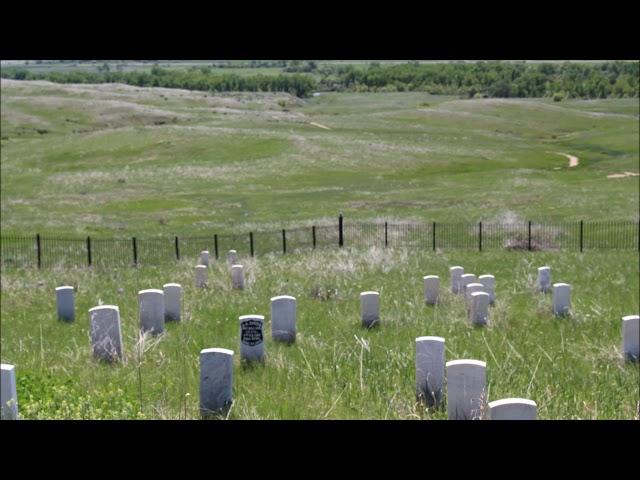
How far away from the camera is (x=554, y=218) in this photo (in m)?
40.7

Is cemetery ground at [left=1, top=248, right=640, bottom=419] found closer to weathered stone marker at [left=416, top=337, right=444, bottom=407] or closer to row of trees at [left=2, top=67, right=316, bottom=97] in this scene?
weathered stone marker at [left=416, top=337, right=444, bottom=407]

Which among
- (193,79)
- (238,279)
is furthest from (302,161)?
A: (193,79)

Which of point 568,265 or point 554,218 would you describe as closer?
point 568,265

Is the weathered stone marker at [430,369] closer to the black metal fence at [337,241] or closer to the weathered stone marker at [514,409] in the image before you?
the weathered stone marker at [514,409]

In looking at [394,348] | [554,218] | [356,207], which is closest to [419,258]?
[394,348]

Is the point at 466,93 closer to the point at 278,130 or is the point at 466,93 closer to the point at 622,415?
the point at 278,130

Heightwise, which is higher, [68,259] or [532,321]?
[532,321]

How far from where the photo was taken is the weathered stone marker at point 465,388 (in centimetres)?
A: 643

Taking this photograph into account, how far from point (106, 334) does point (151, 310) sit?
7.22 ft

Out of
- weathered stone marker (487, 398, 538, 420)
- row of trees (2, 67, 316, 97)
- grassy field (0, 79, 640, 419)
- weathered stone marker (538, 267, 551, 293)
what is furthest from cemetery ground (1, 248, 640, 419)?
row of trees (2, 67, 316, 97)

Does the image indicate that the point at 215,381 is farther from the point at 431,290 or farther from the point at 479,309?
the point at 431,290

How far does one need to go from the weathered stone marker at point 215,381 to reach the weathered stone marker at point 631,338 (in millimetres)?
5784

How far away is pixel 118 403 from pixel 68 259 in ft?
80.0

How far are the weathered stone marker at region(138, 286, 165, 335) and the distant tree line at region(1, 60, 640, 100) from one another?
11.7 ft
